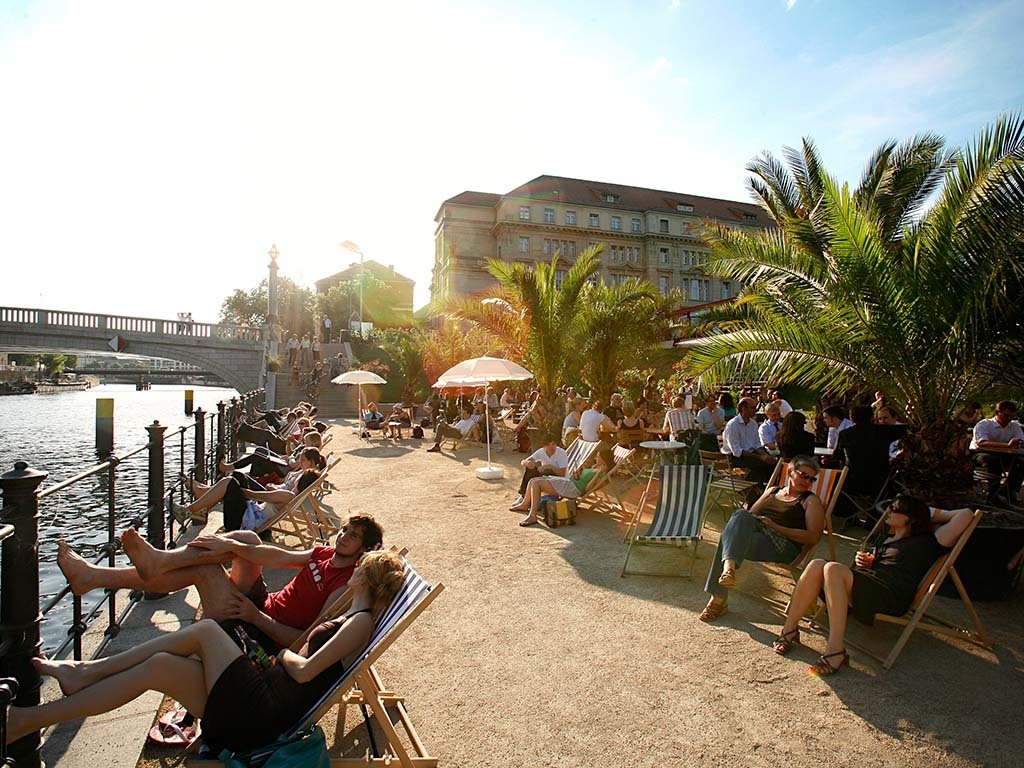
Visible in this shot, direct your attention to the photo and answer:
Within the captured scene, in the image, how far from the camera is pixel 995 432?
8023mm

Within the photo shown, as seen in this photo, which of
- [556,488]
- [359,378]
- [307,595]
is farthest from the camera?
[359,378]

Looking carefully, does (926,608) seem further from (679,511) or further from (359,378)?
(359,378)

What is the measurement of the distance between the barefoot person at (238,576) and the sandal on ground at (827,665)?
269 cm

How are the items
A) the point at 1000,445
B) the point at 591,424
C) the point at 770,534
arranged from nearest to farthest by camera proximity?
the point at 770,534 < the point at 1000,445 < the point at 591,424

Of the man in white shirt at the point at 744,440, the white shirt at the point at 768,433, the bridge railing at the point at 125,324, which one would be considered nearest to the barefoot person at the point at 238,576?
→ the man in white shirt at the point at 744,440

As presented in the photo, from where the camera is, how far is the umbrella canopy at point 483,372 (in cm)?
1039

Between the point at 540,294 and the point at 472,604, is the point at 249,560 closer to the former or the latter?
the point at 472,604

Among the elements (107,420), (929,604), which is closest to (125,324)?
(107,420)

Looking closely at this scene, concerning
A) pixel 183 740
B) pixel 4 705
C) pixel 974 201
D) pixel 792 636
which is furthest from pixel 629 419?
pixel 4 705

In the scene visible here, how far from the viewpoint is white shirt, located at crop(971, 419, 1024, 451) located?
26.2 ft

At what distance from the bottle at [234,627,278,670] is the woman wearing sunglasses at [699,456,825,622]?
2.96 m

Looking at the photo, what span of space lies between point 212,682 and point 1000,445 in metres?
9.19

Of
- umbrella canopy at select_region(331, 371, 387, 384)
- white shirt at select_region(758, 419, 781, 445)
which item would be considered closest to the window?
umbrella canopy at select_region(331, 371, 387, 384)

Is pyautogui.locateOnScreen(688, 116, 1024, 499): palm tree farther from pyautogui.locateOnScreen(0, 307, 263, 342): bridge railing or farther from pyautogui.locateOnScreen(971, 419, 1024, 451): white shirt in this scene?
pyautogui.locateOnScreen(0, 307, 263, 342): bridge railing
